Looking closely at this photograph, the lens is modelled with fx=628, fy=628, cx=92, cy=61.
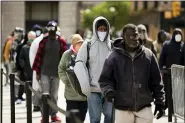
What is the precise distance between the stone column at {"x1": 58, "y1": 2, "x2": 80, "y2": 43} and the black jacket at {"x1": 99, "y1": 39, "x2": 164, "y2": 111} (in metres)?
61.0

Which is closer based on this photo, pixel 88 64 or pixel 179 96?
pixel 88 64

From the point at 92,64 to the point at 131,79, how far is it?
1.78 m

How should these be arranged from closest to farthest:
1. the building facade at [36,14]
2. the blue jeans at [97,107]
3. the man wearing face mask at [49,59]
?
the blue jeans at [97,107] → the man wearing face mask at [49,59] → the building facade at [36,14]

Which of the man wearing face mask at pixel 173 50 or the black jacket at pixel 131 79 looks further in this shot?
the man wearing face mask at pixel 173 50

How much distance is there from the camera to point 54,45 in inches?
469

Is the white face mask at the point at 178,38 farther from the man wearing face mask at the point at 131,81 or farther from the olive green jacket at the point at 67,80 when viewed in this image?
the man wearing face mask at the point at 131,81

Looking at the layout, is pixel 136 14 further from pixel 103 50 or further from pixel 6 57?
pixel 103 50

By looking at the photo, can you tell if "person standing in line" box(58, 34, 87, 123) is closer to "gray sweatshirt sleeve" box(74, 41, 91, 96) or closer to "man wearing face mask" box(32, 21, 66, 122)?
"gray sweatshirt sleeve" box(74, 41, 91, 96)

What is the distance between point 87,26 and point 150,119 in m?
72.3

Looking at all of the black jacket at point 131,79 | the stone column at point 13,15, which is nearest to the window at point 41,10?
the stone column at point 13,15

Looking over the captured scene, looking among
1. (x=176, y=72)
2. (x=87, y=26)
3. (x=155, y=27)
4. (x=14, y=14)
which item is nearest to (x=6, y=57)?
(x=176, y=72)

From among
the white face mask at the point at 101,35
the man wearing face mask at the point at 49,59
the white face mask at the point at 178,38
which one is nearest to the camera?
the white face mask at the point at 101,35

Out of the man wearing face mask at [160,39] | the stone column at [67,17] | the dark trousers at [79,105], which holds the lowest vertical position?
the dark trousers at [79,105]

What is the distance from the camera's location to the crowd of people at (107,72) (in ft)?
23.2
